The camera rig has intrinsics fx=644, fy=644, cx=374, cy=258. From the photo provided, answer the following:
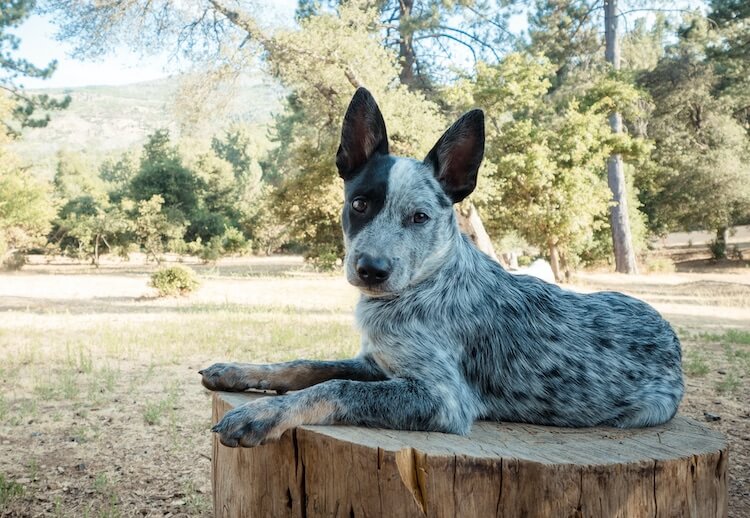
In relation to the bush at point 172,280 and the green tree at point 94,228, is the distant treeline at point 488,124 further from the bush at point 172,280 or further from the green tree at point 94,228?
the bush at point 172,280

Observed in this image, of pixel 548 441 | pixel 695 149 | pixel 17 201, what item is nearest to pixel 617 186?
pixel 695 149

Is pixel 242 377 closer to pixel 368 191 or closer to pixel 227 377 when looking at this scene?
pixel 227 377

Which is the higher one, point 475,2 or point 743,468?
point 475,2

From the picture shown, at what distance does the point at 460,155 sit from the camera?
11.5 feet

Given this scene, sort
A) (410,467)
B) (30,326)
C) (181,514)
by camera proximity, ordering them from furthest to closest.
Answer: (30,326)
(181,514)
(410,467)

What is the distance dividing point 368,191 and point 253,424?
4.34 feet

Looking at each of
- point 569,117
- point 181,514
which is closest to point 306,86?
point 569,117

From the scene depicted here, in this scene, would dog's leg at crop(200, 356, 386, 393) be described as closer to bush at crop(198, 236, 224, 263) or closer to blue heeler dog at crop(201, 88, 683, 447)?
blue heeler dog at crop(201, 88, 683, 447)

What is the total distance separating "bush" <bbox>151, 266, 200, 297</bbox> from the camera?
1962cm

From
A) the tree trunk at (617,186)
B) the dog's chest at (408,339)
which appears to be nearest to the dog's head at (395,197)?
the dog's chest at (408,339)

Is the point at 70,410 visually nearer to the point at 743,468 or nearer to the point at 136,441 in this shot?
the point at 136,441

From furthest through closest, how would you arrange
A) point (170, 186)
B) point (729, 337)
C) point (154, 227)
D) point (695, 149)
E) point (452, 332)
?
point (170, 186) < point (154, 227) < point (695, 149) < point (729, 337) < point (452, 332)

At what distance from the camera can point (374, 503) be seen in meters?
2.65

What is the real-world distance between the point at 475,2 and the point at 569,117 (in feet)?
28.7
